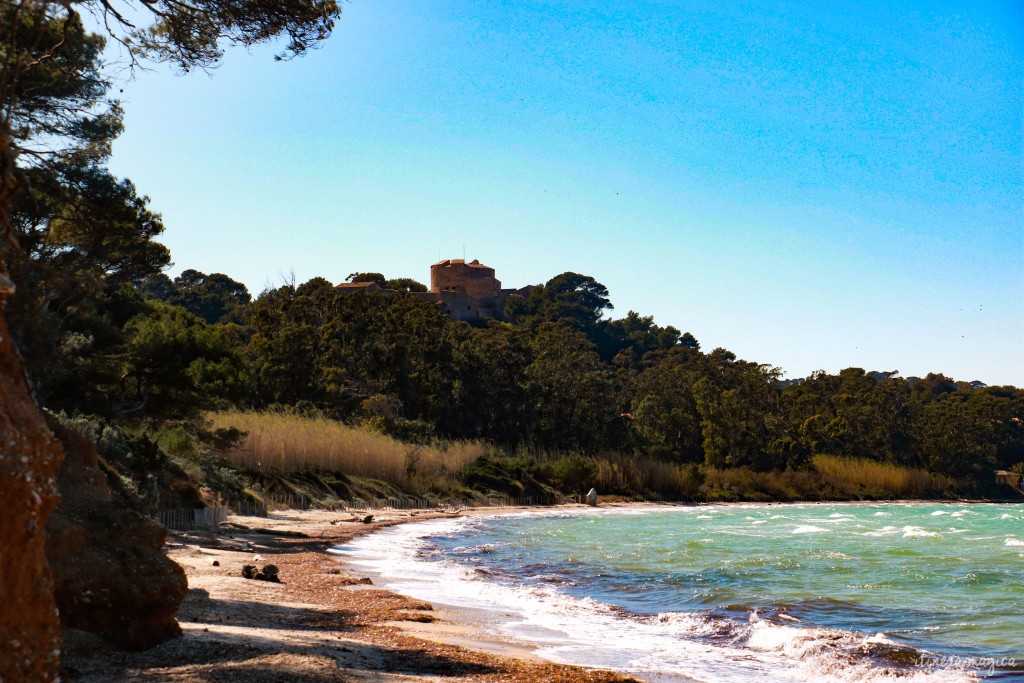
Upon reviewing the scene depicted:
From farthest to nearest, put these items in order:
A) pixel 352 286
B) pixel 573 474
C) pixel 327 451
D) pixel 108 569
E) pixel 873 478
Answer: pixel 352 286 < pixel 873 478 < pixel 573 474 < pixel 327 451 < pixel 108 569

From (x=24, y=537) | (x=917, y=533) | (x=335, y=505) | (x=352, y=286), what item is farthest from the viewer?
(x=352, y=286)

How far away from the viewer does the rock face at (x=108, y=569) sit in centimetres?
573

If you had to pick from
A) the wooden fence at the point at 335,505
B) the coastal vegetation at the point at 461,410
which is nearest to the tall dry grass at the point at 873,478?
the coastal vegetation at the point at 461,410

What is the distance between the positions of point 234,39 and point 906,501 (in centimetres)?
5399

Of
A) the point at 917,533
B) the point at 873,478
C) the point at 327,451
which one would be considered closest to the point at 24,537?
the point at 327,451

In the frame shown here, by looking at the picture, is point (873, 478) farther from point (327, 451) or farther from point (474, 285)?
point (474, 285)

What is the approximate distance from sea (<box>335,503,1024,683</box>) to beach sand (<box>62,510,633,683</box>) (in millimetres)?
860

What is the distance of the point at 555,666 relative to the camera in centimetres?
747

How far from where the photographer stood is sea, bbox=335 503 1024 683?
29.4 feet

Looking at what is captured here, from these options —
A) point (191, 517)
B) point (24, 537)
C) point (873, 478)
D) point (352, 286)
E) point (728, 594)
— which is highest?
point (352, 286)

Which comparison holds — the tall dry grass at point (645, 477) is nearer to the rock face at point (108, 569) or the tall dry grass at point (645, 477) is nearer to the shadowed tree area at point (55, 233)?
the shadowed tree area at point (55, 233)

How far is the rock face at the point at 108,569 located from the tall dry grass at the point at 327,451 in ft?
59.8

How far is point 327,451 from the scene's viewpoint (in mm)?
28484

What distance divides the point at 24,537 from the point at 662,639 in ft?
26.2
